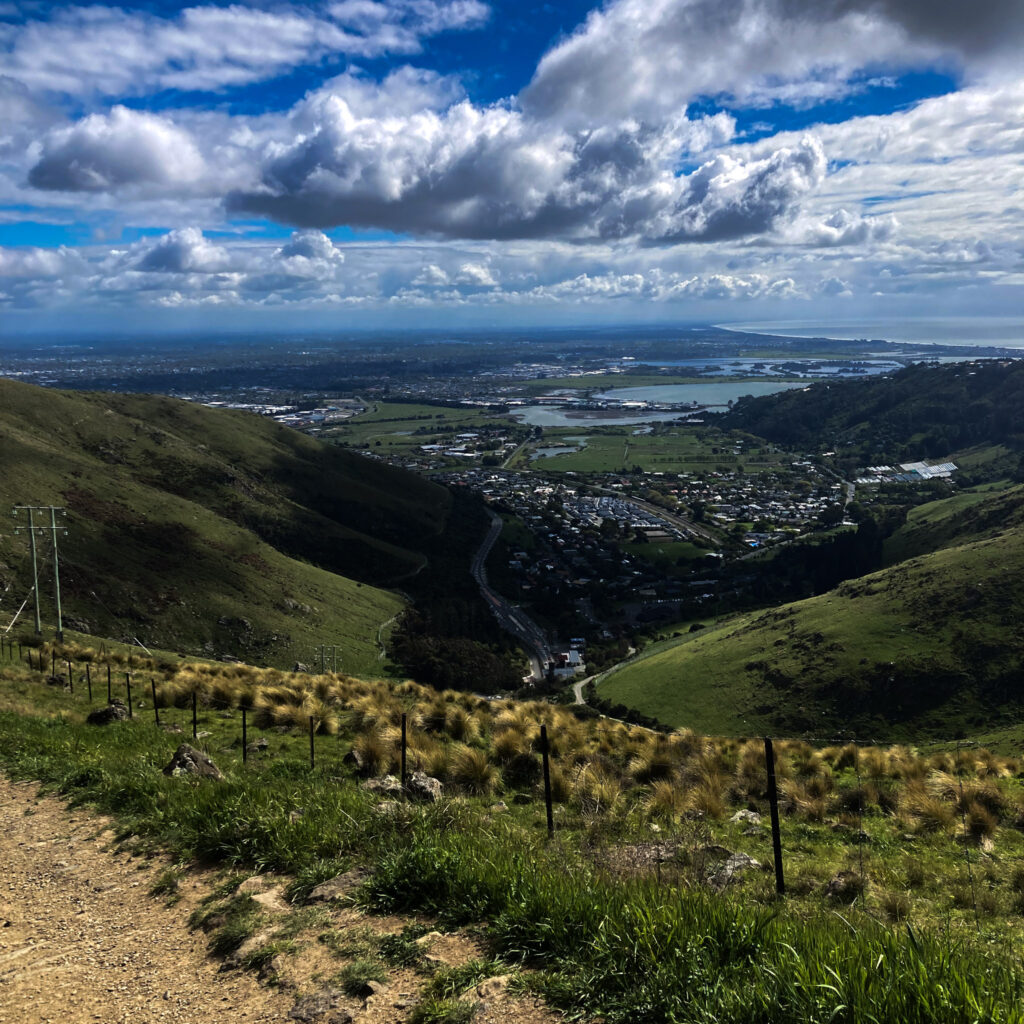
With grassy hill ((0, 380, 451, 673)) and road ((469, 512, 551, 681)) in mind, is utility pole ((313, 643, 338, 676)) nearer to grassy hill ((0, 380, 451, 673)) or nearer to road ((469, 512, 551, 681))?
grassy hill ((0, 380, 451, 673))

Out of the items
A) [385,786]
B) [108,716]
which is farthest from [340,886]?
[108,716]

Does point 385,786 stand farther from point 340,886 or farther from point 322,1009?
point 322,1009

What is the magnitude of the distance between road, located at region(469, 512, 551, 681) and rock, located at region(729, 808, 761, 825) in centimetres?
6281

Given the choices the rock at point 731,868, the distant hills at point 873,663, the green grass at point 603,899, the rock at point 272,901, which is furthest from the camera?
the distant hills at point 873,663

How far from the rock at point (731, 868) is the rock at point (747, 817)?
5.64 feet

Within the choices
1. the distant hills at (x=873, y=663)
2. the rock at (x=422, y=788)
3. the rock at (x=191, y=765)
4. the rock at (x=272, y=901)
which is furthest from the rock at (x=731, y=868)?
the distant hills at (x=873, y=663)

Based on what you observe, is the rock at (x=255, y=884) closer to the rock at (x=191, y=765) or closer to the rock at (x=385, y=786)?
the rock at (x=385, y=786)

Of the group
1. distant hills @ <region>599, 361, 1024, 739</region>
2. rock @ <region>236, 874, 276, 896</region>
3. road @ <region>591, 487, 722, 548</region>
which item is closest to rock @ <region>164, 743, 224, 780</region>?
rock @ <region>236, 874, 276, 896</region>

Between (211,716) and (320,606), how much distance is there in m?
63.6

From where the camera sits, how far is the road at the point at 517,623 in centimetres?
7844

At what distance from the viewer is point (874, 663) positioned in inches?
2205

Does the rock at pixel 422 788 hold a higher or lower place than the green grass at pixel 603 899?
lower

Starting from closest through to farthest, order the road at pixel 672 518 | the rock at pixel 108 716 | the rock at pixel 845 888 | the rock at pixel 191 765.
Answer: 1. the rock at pixel 845 888
2. the rock at pixel 191 765
3. the rock at pixel 108 716
4. the road at pixel 672 518

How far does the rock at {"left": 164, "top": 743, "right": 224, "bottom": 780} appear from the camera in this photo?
880 centimetres
